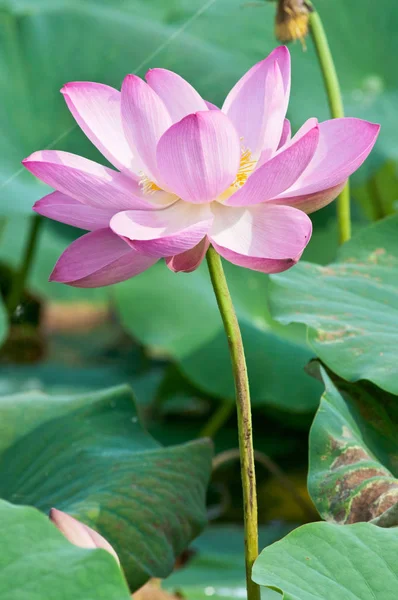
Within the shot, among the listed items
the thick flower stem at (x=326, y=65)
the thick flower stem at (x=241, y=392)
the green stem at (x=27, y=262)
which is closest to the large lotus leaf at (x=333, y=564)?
the thick flower stem at (x=241, y=392)

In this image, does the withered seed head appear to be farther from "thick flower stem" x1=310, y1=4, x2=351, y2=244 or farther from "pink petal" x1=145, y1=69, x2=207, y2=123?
"pink petal" x1=145, y1=69, x2=207, y2=123

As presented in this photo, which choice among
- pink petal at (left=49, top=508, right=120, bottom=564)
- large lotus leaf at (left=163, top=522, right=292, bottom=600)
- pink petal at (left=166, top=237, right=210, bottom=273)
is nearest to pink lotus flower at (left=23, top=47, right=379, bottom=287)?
pink petal at (left=166, top=237, right=210, bottom=273)

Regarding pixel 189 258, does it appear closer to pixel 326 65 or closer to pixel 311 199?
pixel 311 199

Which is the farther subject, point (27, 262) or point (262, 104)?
point (27, 262)

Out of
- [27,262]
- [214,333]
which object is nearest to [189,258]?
[214,333]

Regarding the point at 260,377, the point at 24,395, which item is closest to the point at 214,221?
the point at 24,395
